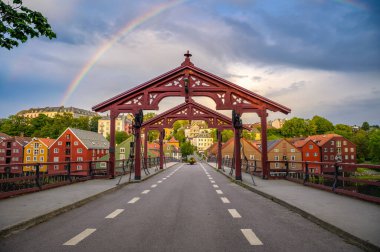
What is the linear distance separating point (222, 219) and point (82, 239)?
3.14 metres

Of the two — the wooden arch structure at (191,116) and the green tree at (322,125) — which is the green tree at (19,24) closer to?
the wooden arch structure at (191,116)

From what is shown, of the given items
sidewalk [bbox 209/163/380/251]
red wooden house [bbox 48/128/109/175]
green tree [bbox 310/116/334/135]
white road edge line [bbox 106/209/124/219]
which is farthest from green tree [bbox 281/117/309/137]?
white road edge line [bbox 106/209/124/219]

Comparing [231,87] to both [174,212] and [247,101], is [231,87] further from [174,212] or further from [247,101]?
[174,212]

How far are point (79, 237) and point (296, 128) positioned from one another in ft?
377


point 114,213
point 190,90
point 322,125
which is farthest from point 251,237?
point 322,125

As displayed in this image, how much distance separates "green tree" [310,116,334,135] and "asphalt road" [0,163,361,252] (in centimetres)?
11965

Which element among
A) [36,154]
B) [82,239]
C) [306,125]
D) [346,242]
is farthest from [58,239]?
[306,125]

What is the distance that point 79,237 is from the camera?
211 inches

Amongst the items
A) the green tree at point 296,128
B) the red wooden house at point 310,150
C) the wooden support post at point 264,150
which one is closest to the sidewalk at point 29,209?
the wooden support post at point 264,150

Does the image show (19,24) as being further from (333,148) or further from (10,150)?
(10,150)

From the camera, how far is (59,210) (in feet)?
25.6

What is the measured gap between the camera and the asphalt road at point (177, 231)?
15.7 feet

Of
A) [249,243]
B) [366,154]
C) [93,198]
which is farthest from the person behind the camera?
[366,154]

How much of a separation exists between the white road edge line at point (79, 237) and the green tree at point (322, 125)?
12223cm
